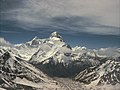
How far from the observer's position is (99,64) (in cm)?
8069

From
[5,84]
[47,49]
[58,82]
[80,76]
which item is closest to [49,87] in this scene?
[58,82]

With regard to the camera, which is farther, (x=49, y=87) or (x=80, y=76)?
(x=80, y=76)

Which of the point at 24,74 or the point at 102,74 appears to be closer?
the point at 24,74

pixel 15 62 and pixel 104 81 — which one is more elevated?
pixel 15 62

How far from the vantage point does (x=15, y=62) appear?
67.3m

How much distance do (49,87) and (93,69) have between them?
21852 millimetres

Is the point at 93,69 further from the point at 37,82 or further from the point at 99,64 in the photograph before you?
the point at 37,82

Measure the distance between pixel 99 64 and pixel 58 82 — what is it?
2242 cm

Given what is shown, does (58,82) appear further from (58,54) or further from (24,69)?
(58,54)

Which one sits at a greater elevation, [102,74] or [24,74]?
[24,74]

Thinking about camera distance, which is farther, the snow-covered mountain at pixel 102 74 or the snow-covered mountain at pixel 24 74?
the snow-covered mountain at pixel 102 74

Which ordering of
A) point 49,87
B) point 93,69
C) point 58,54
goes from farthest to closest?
point 58,54, point 93,69, point 49,87

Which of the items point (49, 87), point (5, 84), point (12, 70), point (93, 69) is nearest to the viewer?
point (5, 84)

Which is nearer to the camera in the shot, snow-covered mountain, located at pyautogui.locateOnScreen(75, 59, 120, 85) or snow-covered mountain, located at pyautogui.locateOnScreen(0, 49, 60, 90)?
snow-covered mountain, located at pyautogui.locateOnScreen(0, 49, 60, 90)
